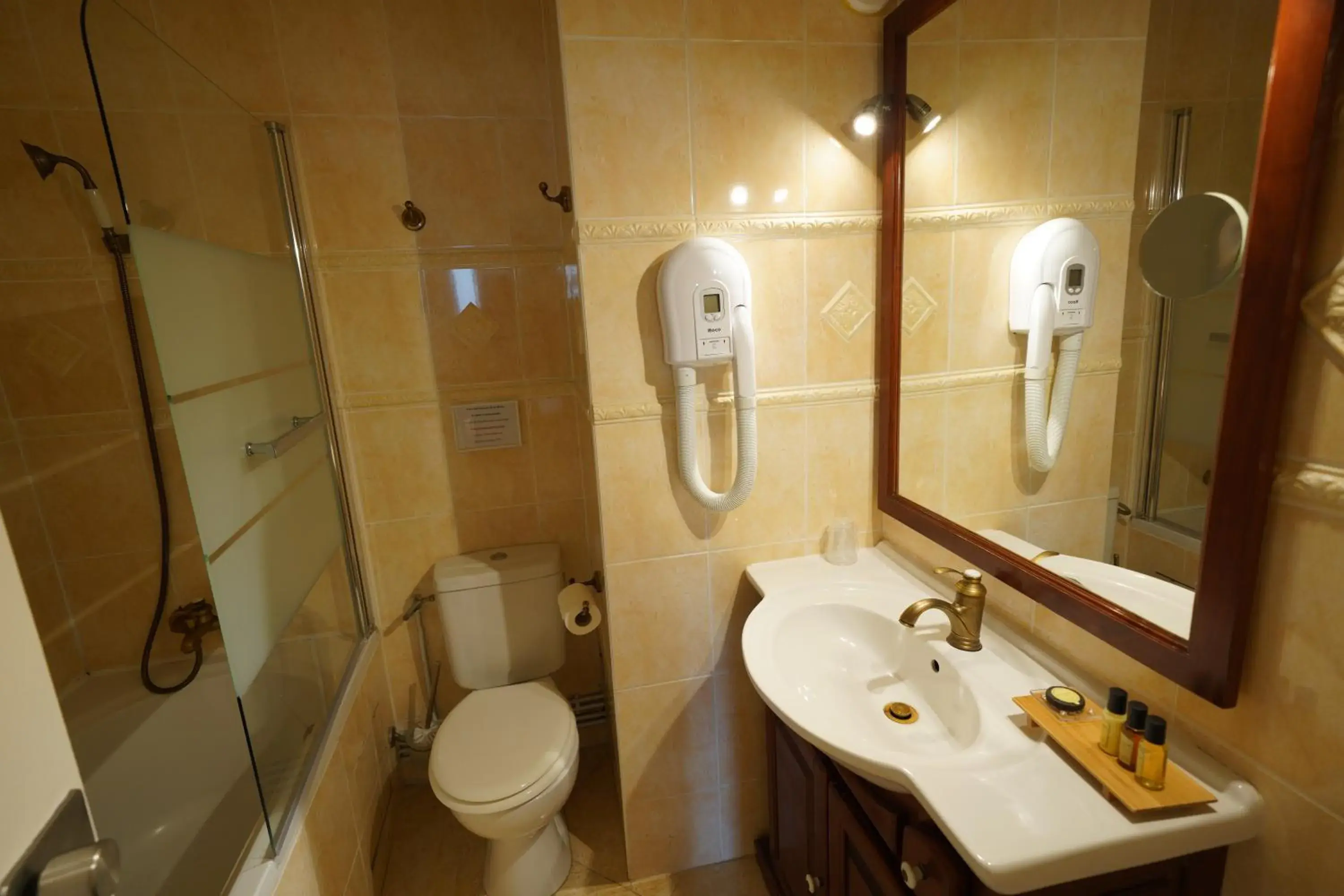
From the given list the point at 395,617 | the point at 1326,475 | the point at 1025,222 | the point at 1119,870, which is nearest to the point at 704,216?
the point at 1025,222

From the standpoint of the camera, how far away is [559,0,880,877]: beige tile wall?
1.20 m

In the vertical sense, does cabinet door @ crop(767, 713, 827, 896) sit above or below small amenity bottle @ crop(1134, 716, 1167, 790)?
below

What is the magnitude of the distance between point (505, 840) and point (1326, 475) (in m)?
1.76

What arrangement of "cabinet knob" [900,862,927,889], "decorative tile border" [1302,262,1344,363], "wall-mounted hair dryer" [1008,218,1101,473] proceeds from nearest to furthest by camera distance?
"decorative tile border" [1302,262,1344,363] < "cabinet knob" [900,862,927,889] < "wall-mounted hair dryer" [1008,218,1101,473]

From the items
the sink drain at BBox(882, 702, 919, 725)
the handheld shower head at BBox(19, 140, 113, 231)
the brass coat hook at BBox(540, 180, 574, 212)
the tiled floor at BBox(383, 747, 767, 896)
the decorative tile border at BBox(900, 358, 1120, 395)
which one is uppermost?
the handheld shower head at BBox(19, 140, 113, 231)

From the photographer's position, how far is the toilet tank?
69.0 inches

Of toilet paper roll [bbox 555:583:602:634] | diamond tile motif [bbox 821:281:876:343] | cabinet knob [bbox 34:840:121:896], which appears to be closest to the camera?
cabinet knob [bbox 34:840:121:896]

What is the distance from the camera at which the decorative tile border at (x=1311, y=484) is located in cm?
60

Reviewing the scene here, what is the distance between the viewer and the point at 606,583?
1398mm

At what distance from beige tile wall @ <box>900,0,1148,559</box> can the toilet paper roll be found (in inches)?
36.2

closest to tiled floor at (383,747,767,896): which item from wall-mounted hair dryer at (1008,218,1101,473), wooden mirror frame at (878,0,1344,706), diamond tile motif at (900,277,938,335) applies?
wooden mirror frame at (878,0,1344,706)

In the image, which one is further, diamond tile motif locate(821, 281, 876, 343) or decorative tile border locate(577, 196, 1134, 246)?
diamond tile motif locate(821, 281, 876, 343)

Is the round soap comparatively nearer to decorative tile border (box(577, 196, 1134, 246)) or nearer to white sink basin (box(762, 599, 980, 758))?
white sink basin (box(762, 599, 980, 758))

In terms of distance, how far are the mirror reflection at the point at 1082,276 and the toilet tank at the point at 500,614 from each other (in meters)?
1.15
